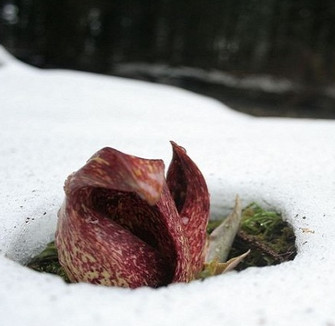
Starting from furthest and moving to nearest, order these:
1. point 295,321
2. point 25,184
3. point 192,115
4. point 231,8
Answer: point 231,8, point 192,115, point 25,184, point 295,321

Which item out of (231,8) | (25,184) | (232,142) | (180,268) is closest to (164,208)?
(180,268)

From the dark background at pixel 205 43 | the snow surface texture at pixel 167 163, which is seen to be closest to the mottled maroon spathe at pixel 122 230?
the snow surface texture at pixel 167 163

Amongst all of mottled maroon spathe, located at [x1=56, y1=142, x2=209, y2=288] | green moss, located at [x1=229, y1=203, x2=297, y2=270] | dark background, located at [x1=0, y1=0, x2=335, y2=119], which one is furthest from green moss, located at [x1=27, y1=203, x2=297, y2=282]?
dark background, located at [x1=0, y1=0, x2=335, y2=119]

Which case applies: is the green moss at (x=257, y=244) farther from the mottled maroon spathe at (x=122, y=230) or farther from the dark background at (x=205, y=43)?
the dark background at (x=205, y=43)

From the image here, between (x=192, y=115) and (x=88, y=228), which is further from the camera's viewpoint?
(x=192, y=115)

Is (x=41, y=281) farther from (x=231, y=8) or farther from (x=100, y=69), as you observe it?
(x=231, y=8)

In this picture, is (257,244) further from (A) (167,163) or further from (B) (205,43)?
(B) (205,43)

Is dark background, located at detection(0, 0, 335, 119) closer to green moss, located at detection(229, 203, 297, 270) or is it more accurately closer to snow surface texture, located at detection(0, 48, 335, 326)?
snow surface texture, located at detection(0, 48, 335, 326)
